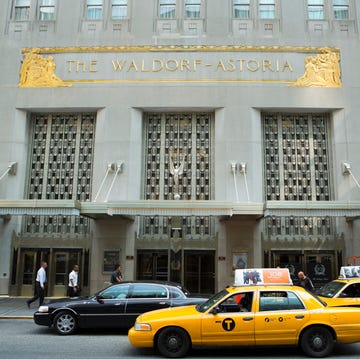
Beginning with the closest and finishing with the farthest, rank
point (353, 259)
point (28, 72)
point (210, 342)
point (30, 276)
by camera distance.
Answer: point (210, 342) → point (353, 259) → point (30, 276) → point (28, 72)

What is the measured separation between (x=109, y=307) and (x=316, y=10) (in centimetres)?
1867

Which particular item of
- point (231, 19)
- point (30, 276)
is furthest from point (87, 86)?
point (30, 276)

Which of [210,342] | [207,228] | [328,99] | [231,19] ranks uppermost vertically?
[231,19]

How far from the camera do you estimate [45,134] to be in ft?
68.7

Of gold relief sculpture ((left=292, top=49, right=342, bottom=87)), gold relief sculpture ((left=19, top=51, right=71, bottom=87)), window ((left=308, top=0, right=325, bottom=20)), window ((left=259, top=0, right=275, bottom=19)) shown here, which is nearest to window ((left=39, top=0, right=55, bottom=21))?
gold relief sculpture ((left=19, top=51, right=71, bottom=87))

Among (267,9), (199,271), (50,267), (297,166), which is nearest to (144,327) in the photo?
(199,271)

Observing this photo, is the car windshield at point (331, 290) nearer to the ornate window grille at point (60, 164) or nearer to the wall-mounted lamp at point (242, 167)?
the wall-mounted lamp at point (242, 167)

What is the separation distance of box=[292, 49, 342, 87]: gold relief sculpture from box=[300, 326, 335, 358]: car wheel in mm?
14542

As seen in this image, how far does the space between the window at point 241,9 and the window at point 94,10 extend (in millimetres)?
7104

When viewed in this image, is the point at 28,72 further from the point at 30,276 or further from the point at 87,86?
the point at 30,276

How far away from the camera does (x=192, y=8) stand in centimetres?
2173

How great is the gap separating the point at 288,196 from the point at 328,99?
200 inches

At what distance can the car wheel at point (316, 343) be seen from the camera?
315 inches

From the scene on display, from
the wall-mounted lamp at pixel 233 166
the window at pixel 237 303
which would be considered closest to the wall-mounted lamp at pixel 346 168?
the wall-mounted lamp at pixel 233 166
